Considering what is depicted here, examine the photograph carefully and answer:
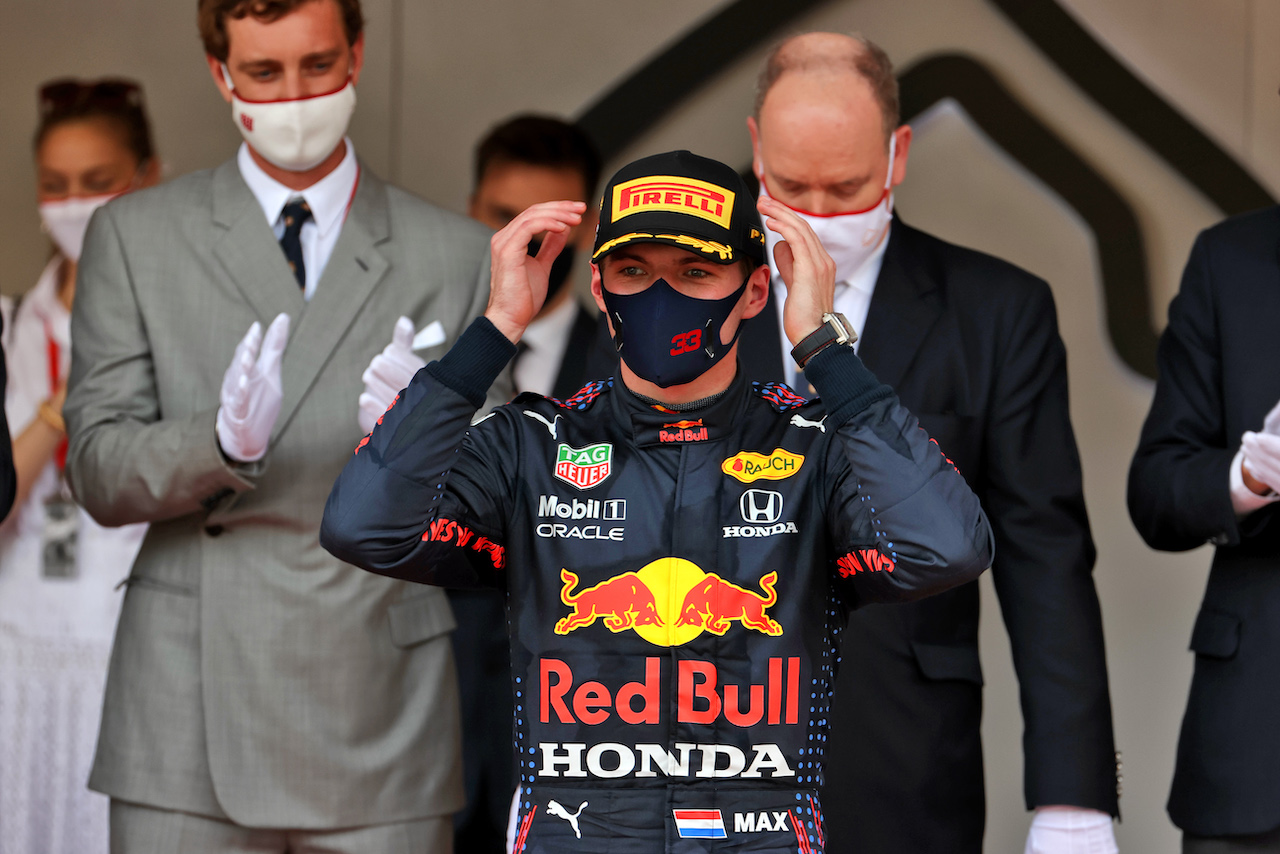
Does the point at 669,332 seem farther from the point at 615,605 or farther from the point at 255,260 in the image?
the point at 255,260

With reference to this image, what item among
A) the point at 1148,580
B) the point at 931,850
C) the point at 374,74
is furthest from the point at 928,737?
the point at 374,74

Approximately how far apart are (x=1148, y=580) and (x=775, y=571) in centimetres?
252

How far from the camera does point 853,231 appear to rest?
2629 mm

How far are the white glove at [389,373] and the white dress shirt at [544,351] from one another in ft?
4.30

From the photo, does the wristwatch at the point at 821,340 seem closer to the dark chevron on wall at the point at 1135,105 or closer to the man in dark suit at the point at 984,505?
the man in dark suit at the point at 984,505

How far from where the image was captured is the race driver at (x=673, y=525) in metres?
1.88

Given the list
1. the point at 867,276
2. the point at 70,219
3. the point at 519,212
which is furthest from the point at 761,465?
the point at 70,219

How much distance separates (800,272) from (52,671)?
A: 92.4 inches

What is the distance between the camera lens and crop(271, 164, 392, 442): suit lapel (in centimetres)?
267

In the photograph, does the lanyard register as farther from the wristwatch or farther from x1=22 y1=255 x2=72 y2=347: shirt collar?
the wristwatch

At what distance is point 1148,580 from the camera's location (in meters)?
4.16

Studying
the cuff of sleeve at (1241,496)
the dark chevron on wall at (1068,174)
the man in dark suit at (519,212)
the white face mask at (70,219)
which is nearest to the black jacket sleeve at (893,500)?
the cuff of sleeve at (1241,496)

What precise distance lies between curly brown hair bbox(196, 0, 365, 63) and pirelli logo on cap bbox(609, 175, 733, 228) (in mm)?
1053

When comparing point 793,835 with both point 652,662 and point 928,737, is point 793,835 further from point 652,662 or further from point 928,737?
point 928,737
